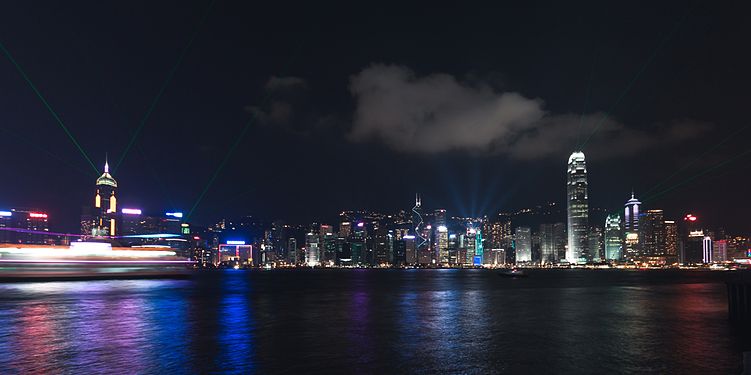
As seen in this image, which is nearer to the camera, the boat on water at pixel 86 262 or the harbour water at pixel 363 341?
the harbour water at pixel 363 341

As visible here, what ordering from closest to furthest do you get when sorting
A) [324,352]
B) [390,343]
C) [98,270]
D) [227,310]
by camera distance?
[324,352] < [390,343] < [227,310] < [98,270]

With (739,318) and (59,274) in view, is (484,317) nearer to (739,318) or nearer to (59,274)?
(739,318)

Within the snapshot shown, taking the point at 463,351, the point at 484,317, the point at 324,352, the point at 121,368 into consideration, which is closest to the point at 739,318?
the point at 484,317

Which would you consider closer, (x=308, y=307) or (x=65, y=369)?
(x=65, y=369)

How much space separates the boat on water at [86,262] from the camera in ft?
415

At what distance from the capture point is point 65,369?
2427 cm

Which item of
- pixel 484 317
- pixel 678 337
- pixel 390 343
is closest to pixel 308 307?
pixel 484 317

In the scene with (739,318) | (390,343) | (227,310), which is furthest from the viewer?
(227,310)

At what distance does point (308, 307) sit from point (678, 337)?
117ft

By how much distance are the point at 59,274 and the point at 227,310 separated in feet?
329

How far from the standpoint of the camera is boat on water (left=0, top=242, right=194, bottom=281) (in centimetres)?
12656

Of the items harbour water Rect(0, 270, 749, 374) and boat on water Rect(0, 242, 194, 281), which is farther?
boat on water Rect(0, 242, 194, 281)

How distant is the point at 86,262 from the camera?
142250 millimetres

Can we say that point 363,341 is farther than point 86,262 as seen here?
No
